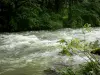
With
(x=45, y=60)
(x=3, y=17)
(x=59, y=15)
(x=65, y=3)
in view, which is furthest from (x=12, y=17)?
(x=45, y=60)

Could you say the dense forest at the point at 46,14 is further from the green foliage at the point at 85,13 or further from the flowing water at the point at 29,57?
Result: the flowing water at the point at 29,57

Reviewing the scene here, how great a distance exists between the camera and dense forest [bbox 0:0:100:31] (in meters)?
15.1

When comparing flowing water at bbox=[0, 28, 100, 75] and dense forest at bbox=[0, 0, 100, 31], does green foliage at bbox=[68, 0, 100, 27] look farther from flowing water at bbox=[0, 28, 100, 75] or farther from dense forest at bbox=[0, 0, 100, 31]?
flowing water at bbox=[0, 28, 100, 75]

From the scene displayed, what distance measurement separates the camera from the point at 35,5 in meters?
16.4

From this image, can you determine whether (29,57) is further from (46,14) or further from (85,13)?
(85,13)

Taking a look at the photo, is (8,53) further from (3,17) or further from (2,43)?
(3,17)

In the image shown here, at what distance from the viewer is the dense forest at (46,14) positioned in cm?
1505

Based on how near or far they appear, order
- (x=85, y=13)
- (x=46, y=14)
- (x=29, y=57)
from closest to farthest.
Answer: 1. (x=29, y=57)
2. (x=46, y=14)
3. (x=85, y=13)

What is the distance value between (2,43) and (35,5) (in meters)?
6.37

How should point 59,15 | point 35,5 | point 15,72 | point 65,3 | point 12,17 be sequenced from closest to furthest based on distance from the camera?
point 15,72 < point 12,17 < point 35,5 < point 59,15 < point 65,3

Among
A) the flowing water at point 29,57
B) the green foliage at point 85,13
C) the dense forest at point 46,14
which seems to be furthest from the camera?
the green foliage at point 85,13

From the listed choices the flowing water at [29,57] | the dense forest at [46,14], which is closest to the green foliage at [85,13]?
the dense forest at [46,14]

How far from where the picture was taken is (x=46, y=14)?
55.0ft

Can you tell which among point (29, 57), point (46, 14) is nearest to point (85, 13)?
point (46, 14)
